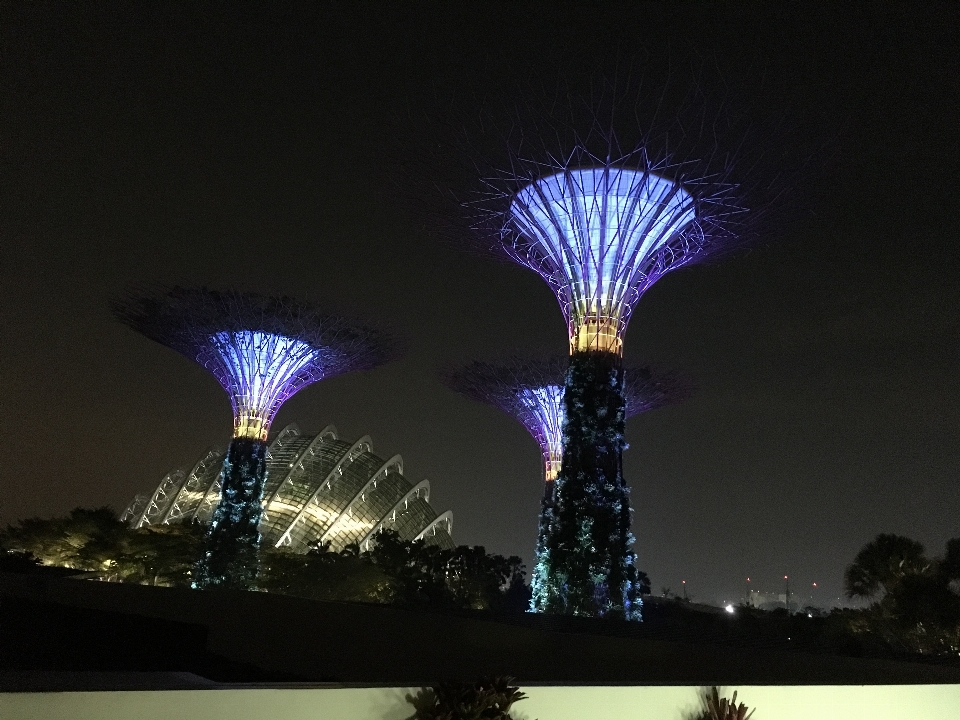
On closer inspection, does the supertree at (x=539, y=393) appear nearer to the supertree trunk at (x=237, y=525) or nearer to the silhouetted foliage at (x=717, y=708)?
the supertree trunk at (x=237, y=525)

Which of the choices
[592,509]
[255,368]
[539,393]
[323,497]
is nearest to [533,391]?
[539,393]

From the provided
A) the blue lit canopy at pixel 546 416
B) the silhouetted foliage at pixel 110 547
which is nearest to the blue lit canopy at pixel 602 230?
the blue lit canopy at pixel 546 416

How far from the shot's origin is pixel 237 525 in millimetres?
29000

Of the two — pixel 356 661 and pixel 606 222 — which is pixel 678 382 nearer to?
pixel 606 222

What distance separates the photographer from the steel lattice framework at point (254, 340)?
2877 cm

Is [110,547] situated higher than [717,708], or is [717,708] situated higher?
[110,547]

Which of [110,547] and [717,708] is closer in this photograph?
[717,708]

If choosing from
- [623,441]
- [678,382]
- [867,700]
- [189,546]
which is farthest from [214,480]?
[867,700]

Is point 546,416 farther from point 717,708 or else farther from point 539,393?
point 717,708

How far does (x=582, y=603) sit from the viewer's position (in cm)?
1845

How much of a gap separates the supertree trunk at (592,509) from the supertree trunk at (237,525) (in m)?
13.6

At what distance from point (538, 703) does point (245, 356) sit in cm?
2574

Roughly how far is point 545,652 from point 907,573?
15400 millimetres

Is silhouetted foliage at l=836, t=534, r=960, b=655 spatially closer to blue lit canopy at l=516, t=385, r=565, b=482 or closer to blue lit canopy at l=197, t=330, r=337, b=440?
blue lit canopy at l=516, t=385, r=565, b=482
